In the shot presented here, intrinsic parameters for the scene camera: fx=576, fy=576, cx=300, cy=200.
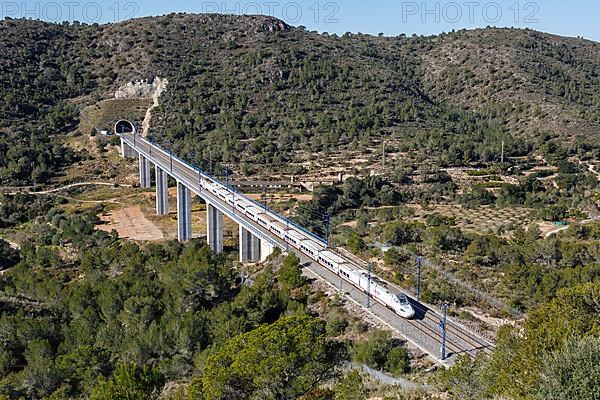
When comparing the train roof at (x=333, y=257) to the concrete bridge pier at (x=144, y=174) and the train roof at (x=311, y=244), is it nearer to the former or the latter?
the train roof at (x=311, y=244)

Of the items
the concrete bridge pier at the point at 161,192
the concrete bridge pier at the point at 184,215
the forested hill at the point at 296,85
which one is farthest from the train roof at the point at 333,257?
the forested hill at the point at 296,85

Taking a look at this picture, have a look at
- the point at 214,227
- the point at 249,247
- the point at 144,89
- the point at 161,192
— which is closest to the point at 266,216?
the point at 249,247

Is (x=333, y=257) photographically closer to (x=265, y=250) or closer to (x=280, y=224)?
(x=265, y=250)

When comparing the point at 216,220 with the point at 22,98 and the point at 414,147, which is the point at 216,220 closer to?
the point at 414,147

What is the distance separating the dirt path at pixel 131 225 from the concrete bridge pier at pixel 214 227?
8.24 m

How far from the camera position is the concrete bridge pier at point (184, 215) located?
55.0 meters

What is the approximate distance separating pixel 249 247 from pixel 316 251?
9371 mm

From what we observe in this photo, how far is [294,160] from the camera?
78125 millimetres

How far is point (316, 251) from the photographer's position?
36.7m

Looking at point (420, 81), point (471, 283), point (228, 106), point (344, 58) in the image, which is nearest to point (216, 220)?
point (471, 283)

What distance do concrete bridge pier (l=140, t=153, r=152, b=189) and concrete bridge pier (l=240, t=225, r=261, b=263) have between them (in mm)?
33665

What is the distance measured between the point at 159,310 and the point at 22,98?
74697 mm

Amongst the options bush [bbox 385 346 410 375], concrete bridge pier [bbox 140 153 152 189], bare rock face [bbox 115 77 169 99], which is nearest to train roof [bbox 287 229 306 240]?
bush [bbox 385 346 410 375]

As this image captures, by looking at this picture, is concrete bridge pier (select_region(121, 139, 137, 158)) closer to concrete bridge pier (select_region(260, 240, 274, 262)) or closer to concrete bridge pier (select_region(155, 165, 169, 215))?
concrete bridge pier (select_region(155, 165, 169, 215))
